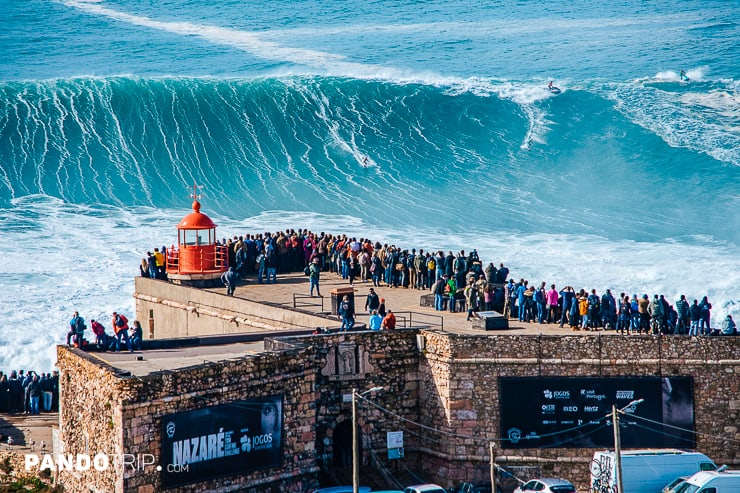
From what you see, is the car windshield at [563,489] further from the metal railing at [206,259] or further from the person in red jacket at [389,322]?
the metal railing at [206,259]

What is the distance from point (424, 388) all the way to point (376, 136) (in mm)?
37556

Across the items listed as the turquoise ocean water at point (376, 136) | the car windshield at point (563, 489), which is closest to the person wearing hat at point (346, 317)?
the car windshield at point (563, 489)

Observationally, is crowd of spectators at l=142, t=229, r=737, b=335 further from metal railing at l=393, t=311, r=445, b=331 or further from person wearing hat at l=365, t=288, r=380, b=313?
person wearing hat at l=365, t=288, r=380, b=313

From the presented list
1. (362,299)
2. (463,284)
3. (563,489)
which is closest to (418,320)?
(463,284)

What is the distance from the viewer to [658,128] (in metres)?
69.3

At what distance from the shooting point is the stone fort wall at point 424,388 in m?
30.8

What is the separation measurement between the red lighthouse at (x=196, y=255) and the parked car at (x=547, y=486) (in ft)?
44.3

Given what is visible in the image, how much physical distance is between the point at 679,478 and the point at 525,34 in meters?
57.0

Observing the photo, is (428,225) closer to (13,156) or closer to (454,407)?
(13,156)

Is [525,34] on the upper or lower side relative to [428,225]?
upper

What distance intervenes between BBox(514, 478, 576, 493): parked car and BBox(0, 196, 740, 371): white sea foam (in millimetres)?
22077

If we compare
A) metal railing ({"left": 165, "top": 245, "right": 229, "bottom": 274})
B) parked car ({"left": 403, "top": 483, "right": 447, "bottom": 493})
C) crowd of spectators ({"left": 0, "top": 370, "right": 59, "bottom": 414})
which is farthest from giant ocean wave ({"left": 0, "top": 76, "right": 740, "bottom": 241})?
parked car ({"left": 403, "top": 483, "right": 447, "bottom": 493})

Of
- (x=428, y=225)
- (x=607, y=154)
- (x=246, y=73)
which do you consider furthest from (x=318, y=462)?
(x=246, y=73)

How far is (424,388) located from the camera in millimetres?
33000
